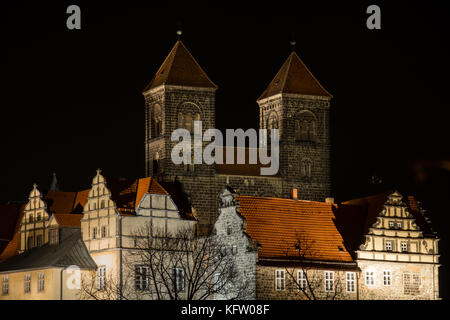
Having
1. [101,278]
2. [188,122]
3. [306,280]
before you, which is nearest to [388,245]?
[306,280]

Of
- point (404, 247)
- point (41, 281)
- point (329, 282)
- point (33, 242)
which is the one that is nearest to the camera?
point (329, 282)

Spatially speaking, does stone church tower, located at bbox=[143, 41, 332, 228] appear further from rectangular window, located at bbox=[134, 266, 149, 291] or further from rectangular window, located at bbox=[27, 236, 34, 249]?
rectangular window, located at bbox=[134, 266, 149, 291]

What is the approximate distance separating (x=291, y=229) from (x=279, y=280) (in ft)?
14.0

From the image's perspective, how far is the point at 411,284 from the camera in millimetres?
90750

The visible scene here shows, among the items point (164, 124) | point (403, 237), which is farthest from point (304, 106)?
point (403, 237)

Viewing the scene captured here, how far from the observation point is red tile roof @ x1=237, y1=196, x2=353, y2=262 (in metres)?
86.8

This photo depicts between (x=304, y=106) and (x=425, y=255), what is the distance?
71.1ft

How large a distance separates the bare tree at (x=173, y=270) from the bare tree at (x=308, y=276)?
3098mm

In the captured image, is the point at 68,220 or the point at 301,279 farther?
the point at 68,220

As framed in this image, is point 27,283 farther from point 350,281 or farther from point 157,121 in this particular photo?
point 350,281

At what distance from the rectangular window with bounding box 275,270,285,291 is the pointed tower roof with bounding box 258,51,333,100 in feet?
85.5

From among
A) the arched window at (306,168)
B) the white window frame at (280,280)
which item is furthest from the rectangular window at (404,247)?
the arched window at (306,168)

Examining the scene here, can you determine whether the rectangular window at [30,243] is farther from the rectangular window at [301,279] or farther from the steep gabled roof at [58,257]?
the rectangular window at [301,279]
